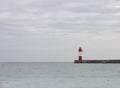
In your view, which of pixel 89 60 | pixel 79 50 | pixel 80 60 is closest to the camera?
pixel 79 50

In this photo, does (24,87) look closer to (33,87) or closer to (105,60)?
(33,87)

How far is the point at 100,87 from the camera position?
39188 millimetres

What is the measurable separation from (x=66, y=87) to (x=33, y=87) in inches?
132

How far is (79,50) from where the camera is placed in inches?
4151

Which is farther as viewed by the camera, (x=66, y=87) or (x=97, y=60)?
(x=97, y=60)

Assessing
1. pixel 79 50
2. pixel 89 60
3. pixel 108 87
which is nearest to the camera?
pixel 108 87

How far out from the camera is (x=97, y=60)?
127750 millimetres

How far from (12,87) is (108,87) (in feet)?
31.7

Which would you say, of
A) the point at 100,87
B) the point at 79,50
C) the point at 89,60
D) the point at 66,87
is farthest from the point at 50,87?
the point at 89,60

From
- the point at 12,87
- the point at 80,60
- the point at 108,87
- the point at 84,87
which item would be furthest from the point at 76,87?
the point at 80,60

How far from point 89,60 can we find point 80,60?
10564 mm

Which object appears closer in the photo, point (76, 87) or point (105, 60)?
point (76, 87)

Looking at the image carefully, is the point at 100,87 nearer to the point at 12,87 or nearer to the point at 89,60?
the point at 12,87

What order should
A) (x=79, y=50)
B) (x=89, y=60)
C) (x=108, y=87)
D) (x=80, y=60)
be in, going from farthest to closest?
(x=89, y=60) < (x=80, y=60) < (x=79, y=50) < (x=108, y=87)
